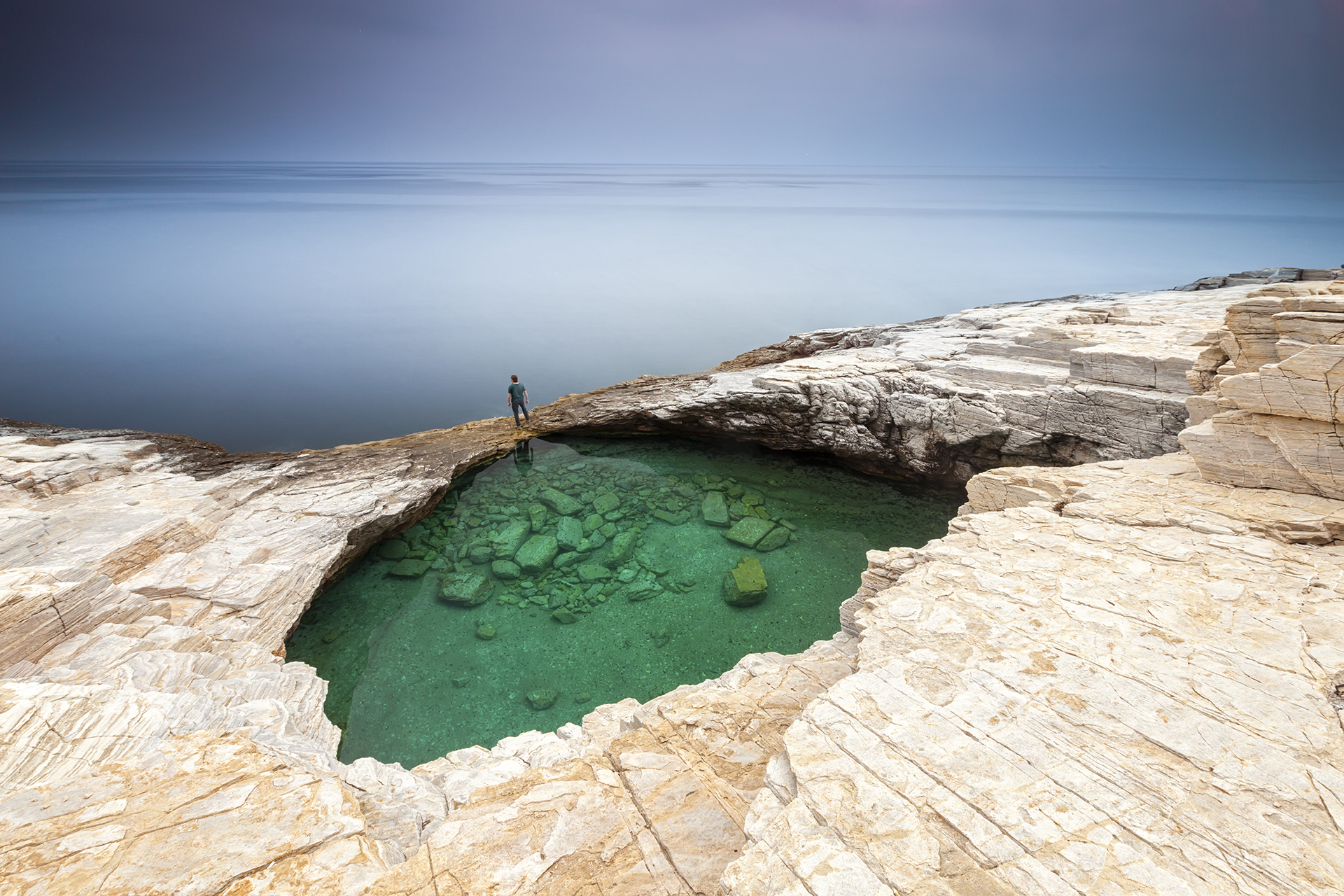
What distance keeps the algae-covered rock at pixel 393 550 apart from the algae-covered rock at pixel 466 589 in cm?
148

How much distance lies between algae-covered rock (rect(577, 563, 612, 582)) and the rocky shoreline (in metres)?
4.26

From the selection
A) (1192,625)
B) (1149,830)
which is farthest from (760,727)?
(1192,625)

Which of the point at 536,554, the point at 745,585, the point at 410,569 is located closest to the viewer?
the point at 745,585

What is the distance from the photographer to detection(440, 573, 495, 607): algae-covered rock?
34.0 ft

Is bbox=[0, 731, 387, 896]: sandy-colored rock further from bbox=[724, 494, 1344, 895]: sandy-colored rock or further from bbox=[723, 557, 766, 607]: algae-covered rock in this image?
bbox=[723, 557, 766, 607]: algae-covered rock

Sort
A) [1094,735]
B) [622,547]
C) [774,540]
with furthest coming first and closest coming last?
1. [774,540]
2. [622,547]
3. [1094,735]

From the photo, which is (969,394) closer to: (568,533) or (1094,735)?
(568,533)

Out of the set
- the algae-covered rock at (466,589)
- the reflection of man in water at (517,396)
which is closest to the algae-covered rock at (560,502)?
the algae-covered rock at (466,589)

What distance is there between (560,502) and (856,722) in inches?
402

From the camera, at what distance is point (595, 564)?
1127 centimetres

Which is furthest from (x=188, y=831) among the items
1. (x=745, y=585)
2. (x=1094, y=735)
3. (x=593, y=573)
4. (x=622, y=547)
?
(x=622, y=547)

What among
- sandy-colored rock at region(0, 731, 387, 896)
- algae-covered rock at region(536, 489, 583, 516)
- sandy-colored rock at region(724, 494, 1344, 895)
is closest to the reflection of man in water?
algae-covered rock at region(536, 489, 583, 516)

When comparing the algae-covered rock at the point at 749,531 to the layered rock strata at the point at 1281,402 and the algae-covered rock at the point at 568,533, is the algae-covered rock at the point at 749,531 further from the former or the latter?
the layered rock strata at the point at 1281,402

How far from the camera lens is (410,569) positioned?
1120cm
